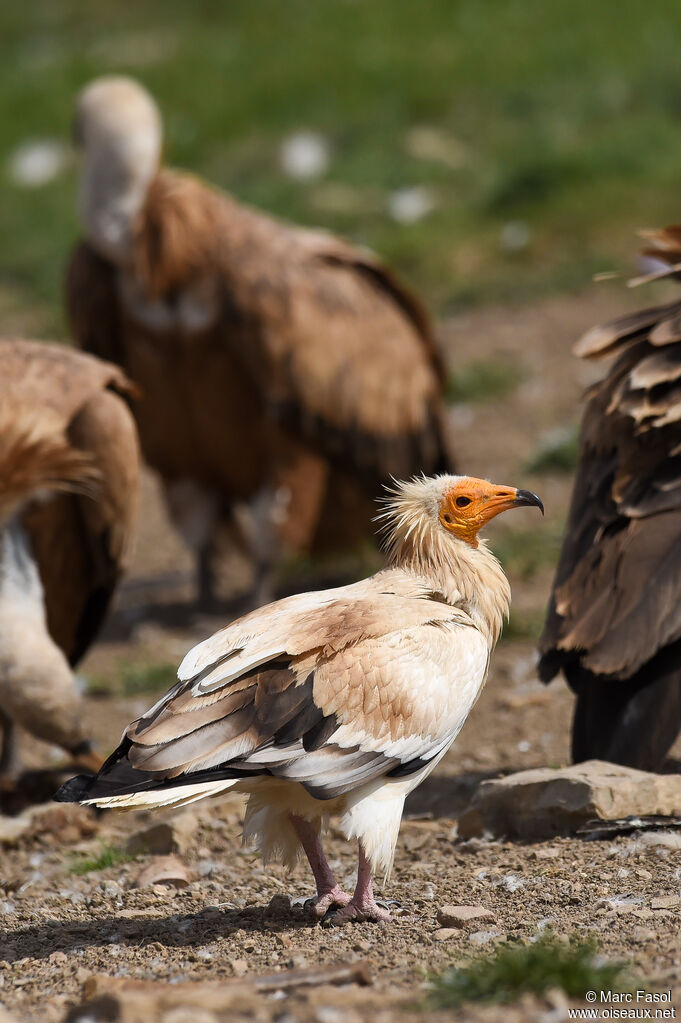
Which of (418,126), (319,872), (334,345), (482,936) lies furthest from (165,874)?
(418,126)

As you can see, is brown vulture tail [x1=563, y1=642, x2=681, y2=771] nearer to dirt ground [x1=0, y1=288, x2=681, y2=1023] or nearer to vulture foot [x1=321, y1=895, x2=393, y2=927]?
dirt ground [x1=0, y1=288, x2=681, y2=1023]

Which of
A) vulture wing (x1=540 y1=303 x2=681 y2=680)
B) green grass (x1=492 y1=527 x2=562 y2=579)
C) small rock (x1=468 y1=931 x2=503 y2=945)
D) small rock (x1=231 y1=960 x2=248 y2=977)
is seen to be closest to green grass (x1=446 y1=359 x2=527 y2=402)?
green grass (x1=492 y1=527 x2=562 y2=579)

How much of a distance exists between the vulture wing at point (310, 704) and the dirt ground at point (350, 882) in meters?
0.43

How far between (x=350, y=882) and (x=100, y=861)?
0.95 m

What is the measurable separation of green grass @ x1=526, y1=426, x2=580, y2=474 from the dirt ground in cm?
245

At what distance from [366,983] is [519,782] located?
4.94ft

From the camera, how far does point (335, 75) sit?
60.0 feet

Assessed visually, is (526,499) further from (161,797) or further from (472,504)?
(161,797)

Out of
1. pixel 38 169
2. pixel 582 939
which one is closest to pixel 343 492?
pixel 582 939

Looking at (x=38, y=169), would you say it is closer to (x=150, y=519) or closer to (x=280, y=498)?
(x=150, y=519)

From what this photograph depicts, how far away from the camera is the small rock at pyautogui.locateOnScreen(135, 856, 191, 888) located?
4.50 metres

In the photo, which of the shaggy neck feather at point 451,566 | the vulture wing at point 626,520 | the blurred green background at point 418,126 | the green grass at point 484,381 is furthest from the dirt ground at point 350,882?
the blurred green background at point 418,126

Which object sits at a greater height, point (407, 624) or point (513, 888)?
point (407, 624)

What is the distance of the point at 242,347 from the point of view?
8.05 metres
